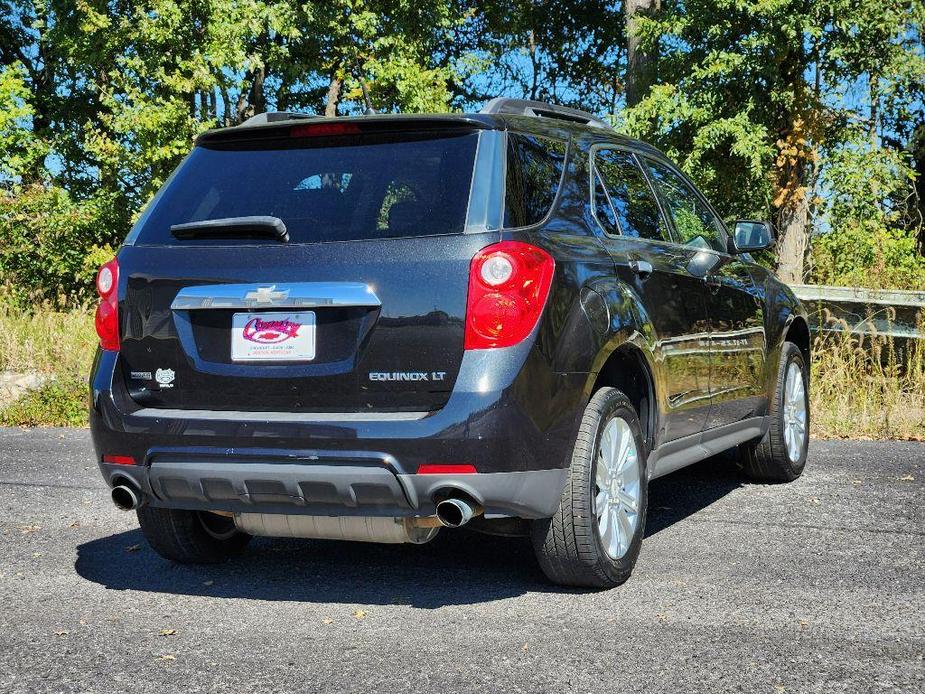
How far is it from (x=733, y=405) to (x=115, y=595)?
3.35m

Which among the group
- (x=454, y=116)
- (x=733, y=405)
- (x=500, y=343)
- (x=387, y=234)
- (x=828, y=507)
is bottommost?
(x=828, y=507)

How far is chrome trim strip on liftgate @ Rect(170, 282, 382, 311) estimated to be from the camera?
4203 mm

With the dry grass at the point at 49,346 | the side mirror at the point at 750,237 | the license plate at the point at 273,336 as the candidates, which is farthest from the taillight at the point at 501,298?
the dry grass at the point at 49,346

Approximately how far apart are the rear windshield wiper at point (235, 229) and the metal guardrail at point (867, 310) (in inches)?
304

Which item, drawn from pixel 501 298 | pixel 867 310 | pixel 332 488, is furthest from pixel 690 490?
pixel 867 310

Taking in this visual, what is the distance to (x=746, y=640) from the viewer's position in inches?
161

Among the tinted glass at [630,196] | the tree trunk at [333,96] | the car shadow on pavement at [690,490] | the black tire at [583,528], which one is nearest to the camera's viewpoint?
the black tire at [583,528]

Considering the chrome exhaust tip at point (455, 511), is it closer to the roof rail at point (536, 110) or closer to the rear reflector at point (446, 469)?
the rear reflector at point (446, 469)

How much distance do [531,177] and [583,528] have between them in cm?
140

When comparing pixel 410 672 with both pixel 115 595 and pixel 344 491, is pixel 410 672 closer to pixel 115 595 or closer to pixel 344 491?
pixel 344 491

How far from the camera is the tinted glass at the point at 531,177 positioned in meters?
4.39

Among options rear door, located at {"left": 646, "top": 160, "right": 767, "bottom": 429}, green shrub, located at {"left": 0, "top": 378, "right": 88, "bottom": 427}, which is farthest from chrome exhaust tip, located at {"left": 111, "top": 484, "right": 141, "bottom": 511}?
green shrub, located at {"left": 0, "top": 378, "right": 88, "bottom": 427}

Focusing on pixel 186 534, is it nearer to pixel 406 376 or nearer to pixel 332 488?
pixel 332 488

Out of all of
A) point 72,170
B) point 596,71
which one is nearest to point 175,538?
point 72,170
